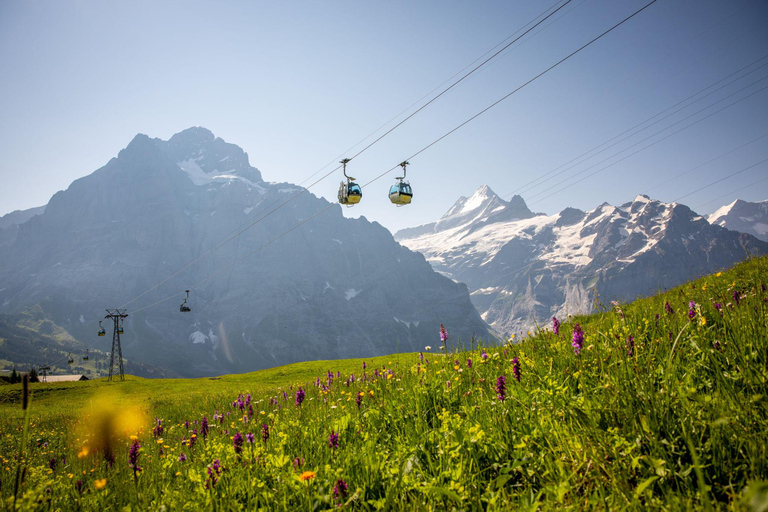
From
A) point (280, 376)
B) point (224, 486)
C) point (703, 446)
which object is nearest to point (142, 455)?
point (224, 486)

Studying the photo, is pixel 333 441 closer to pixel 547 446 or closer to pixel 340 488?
pixel 340 488

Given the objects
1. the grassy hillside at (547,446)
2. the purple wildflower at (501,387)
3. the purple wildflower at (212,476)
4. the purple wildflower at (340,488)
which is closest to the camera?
the grassy hillside at (547,446)

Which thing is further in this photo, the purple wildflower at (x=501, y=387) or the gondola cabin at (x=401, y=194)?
the gondola cabin at (x=401, y=194)

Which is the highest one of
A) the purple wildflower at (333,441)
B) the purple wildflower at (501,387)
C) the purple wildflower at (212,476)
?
the purple wildflower at (501,387)

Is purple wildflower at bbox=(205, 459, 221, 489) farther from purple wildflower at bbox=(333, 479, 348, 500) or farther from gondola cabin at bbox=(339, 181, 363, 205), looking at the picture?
gondola cabin at bbox=(339, 181, 363, 205)

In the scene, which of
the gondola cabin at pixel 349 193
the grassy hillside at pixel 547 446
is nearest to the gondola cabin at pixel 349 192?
the gondola cabin at pixel 349 193

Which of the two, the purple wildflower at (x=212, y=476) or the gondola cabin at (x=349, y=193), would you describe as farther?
the gondola cabin at (x=349, y=193)

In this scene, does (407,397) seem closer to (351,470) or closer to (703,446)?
(351,470)

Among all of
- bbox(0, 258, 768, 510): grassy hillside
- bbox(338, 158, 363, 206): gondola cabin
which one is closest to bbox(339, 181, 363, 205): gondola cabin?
bbox(338, 158, 363, 206): gondola cabin

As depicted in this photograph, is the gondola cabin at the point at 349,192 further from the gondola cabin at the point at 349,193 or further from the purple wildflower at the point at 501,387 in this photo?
the purple wildflower at the point at 501,387

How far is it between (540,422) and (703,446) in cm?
109

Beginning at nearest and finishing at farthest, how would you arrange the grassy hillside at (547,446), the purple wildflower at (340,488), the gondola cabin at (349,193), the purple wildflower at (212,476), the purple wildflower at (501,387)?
the grassy hillside at (547,446), the purple wildflower at (340,488), the purple wildflower at (212,476), the purple wildflower at (501,387), the gondola cabin at (349,193)

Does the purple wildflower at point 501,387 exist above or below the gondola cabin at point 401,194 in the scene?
below

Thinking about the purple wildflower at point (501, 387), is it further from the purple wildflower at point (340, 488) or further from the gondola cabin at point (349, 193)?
the gondola cabin at point (349, 193)
